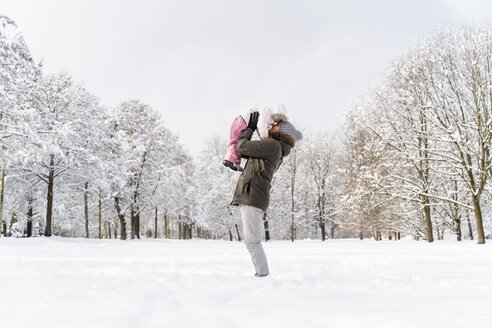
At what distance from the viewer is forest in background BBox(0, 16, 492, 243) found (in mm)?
14078

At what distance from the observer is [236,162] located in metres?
4.16

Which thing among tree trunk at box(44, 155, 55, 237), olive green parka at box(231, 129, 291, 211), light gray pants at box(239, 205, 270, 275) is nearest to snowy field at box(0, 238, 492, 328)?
light gray pants at box(239, 205, 270, 275)

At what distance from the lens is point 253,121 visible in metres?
4.16

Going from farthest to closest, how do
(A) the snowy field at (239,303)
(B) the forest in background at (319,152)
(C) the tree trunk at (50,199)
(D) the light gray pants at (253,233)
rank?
(C) the tree trunk at (50,199) < (B) the forest in background at (319,152) < (D) the light gray pants at (253,233) < (A) the snowy field at (239,303)

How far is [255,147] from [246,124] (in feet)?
1.11

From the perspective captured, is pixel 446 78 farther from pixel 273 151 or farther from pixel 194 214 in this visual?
pixel 194 214

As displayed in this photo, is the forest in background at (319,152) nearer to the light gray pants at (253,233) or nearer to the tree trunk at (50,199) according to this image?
the tree trunk at (50,199)

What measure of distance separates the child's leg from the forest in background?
12.1 m

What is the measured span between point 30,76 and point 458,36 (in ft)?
59.4

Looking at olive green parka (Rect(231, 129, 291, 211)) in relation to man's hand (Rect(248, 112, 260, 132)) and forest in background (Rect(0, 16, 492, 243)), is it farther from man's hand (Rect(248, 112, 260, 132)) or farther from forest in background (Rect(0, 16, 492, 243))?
forest in background (Rect(0, 16, 492, 243))

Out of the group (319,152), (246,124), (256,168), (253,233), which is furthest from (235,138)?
(319,152)

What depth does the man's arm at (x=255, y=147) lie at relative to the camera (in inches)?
157

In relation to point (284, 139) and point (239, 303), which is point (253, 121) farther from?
point (239, 303)

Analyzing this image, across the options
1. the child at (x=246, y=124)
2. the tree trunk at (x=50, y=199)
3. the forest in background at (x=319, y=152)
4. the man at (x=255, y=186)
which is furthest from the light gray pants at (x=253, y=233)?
the tree trunk at (x=50, y=199)
